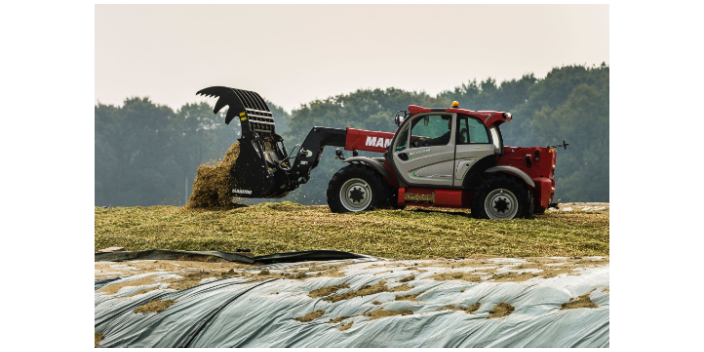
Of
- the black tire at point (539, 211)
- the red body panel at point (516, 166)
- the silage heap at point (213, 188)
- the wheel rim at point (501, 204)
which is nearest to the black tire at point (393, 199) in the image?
the red body panel at point (516, 166)

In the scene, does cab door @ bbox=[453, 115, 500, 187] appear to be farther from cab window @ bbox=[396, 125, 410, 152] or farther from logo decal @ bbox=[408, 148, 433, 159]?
cab window @ bbox=[396, 125, 410, 152]

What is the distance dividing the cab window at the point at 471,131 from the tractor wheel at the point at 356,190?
4.85 ft

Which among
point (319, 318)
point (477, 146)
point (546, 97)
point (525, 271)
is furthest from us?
point (546, 97)

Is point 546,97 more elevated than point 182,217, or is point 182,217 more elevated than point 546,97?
point 546,97

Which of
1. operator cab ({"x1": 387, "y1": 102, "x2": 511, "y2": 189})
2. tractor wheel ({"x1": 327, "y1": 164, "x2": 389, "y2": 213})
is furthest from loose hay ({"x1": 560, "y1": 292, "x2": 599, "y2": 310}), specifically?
→ tractor wheel ({"x1": 327, "y1": 164, "x2": 389, "y2": 213})

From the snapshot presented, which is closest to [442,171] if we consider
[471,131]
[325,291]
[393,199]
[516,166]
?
[471,131]

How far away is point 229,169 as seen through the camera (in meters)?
11.4

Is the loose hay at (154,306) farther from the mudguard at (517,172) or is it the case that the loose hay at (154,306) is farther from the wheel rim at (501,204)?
the mudguard at (517,172)

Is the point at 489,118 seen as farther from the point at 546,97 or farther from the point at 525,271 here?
the point at 546,97

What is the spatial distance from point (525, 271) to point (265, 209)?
7.27m

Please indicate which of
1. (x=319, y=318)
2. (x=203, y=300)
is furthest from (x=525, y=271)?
(x=203, y=300)

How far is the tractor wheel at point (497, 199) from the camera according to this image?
9.65m

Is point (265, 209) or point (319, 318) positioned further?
point (265, 209)

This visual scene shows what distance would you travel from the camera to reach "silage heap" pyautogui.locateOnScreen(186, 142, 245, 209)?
36.9 ft
